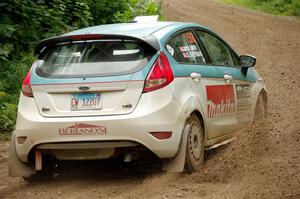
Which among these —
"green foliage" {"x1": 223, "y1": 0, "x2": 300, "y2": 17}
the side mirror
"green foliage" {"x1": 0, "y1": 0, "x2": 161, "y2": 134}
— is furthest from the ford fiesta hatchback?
"green foliage" {"x1": 223, "y1": 0, "x2": 300, "y2": 17}

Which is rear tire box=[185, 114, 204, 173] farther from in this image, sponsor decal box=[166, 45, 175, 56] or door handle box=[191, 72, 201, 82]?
sponsor decal box=[166, 45, 175, 56]

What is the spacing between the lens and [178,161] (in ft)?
21.1

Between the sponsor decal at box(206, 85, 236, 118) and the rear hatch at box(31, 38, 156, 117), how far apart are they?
3.76ft

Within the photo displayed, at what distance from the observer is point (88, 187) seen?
6.52 meters

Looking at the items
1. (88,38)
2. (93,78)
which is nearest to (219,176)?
(93,78)

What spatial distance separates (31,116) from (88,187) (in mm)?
919

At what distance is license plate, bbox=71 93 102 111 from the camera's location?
20.7 feet

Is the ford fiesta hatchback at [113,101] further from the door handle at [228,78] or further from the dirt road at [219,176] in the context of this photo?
the door handle at [228,78]

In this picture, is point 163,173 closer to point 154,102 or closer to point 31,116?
point 154,102

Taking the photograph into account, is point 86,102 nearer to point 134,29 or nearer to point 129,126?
point 129,126

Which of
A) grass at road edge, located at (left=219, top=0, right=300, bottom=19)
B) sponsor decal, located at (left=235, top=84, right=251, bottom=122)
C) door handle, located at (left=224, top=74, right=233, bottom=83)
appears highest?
door handle, located at (left=224, top=74, right=233, bottom=83)

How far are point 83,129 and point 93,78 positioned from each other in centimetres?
52

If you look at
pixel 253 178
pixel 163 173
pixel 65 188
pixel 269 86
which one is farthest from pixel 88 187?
pixel 269 86

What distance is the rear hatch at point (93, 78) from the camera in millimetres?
6277
